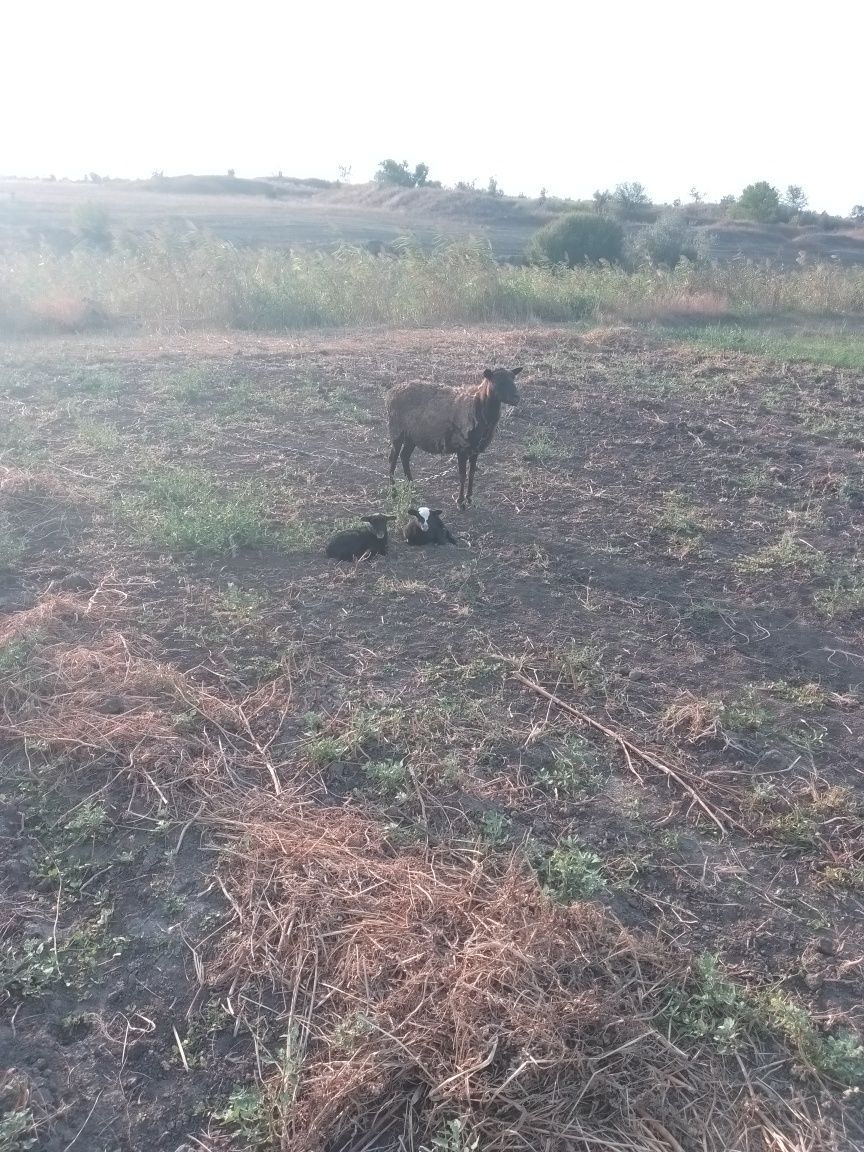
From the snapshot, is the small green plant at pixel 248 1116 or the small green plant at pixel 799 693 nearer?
the small green plant at pixel 248 1116

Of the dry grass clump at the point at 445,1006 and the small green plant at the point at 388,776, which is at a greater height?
the small green plant at the point at 388,776

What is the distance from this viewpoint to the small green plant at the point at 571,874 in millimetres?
3760

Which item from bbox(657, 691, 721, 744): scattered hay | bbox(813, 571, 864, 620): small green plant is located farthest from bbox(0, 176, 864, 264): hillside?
bbox(657, 691, 721, 744): scattered hay

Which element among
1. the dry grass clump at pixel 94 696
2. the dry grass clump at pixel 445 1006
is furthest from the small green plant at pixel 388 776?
the dry grass clump at pixel 94 696

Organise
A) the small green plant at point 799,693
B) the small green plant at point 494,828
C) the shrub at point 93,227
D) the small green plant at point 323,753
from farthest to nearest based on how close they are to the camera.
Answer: the shrub at point 93,227 < the small green plant at point 799,693 < the small green plant at point 323,753 < the small green plant at point 494,828

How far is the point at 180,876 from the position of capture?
3941 mm

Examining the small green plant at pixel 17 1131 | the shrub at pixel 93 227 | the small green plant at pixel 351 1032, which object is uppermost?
the shrub at pixel 93 227

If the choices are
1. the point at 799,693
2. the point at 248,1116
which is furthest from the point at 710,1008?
the point at 799,693

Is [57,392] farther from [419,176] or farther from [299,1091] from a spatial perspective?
[419,176]

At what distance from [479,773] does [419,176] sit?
2415 inches

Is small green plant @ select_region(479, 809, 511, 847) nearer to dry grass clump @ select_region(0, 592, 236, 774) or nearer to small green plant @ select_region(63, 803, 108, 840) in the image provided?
dry grass clump @ select_region(0, 592, 236, 774)

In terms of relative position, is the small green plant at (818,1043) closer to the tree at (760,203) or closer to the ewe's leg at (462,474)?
the ewe's leg at (462,474)

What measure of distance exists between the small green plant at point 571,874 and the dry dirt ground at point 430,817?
0.07 ft

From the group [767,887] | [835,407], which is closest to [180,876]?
[767,887]
